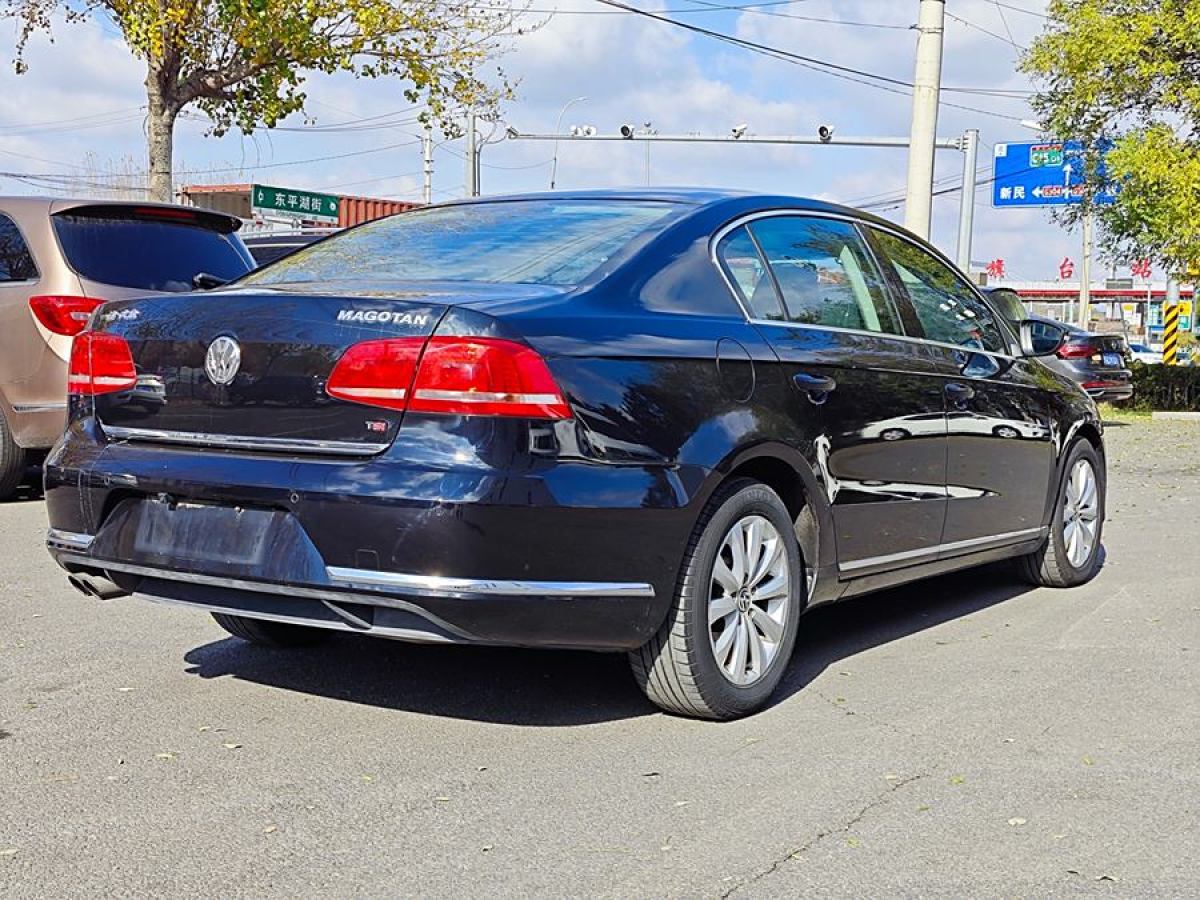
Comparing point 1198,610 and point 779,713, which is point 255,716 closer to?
point 779,713

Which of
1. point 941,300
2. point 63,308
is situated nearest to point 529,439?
point 941,300

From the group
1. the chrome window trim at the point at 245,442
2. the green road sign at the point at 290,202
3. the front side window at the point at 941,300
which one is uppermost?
the green road sign at the point at 290,202

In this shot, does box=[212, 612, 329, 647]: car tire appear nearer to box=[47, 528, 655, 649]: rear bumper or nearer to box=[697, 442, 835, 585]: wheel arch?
box=[47, 528, 655, 649]: rear bumper

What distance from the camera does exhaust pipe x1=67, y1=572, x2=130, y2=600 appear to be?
4492 millimetres

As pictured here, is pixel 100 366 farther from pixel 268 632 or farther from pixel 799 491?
pixel 799 491

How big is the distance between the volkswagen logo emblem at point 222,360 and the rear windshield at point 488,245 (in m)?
0.49

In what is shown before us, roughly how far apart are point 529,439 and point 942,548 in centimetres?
238

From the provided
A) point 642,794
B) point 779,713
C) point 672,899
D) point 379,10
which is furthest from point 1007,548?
point 379,10

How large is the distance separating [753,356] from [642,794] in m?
1.44

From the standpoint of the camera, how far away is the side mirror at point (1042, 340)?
6.64 m

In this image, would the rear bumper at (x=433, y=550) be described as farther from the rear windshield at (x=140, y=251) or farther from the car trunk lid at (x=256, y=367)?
the rear windshield at (x=140, y=251)

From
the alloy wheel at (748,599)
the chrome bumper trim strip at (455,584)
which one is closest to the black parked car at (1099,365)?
the alloy wheel at (748,599)

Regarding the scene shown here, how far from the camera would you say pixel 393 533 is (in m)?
3.88

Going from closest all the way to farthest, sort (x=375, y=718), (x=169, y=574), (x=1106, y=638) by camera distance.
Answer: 1. (x=169, y=574)
2. (x=375, y=718)
3. (x=1106, y=638)
